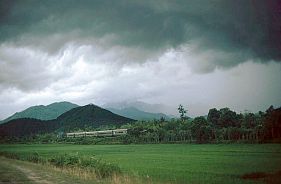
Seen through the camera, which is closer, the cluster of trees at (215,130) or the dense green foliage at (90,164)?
the dense green foliage at (90,164)

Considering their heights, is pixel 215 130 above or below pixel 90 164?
above

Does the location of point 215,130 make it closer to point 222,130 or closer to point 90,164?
point 222,130

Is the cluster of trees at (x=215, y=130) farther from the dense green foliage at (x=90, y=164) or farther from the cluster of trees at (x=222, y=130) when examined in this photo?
the dense green foliage at (x=90, y=164)

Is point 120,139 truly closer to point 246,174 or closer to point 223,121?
point 223,121

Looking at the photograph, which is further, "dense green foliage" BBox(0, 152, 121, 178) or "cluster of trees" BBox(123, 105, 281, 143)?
"cluster of trees" BBox(123, 105, 281, 143)

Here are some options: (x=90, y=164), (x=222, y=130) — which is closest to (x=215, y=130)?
(x=222, y=130)

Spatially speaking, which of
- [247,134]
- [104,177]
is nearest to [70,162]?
[104,177]

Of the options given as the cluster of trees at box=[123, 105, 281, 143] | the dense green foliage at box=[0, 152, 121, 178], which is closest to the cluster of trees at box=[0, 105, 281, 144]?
the cluster of trees at box=[123, 105, 281, 143]

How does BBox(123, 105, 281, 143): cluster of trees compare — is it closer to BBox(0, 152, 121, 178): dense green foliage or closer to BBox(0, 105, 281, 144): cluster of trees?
BBox(0, 105, 281, 144): cluster of trees

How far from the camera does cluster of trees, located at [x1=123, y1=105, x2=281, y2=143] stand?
198ft

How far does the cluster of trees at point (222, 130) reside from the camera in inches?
2379

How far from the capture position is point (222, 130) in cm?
7431

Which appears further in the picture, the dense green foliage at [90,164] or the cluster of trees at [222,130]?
the cluster of trees at [222,130]

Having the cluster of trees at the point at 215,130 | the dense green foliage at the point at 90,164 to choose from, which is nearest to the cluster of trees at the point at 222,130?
the cluster of trees at the point at 215,130
